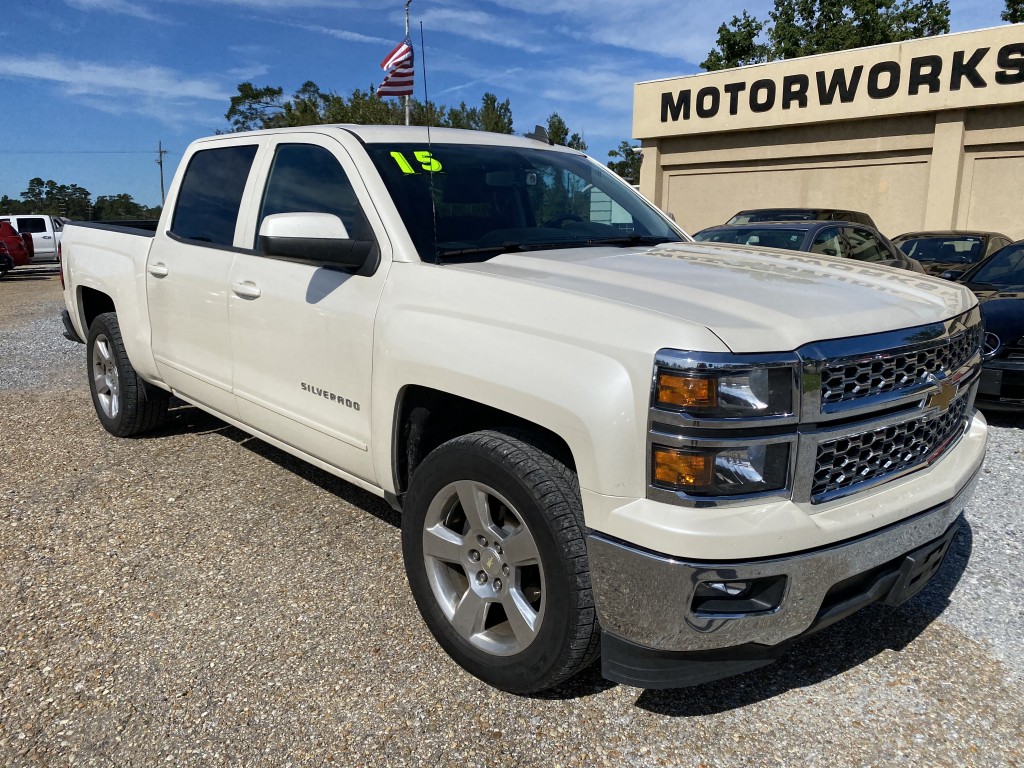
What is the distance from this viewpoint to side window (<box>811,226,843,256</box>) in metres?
8.73

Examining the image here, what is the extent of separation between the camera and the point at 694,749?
241 centimetres

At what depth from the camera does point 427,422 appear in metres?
2.90

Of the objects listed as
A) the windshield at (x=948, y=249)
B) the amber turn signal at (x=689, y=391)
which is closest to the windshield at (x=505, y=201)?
the amber turn signal at (x=689, y=391)

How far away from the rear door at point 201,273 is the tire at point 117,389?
0.63m

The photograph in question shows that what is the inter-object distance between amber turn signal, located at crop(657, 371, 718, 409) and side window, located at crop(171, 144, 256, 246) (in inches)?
107

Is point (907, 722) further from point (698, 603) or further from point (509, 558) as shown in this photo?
point (509, 558)

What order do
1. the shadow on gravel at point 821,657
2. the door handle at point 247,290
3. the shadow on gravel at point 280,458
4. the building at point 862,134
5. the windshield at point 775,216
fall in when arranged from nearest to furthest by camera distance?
the shadow on gravel at point 821,657
the door handle at point 247,290
the shadow on gravel at point 280,458
the windshield at point 775,216
the building at point 862,134

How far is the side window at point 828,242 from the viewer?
8734 mm

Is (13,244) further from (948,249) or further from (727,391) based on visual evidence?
(727,391)

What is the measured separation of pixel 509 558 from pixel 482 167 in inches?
74.1

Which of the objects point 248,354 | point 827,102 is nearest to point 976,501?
point 248,354

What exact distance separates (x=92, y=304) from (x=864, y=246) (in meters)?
7.98

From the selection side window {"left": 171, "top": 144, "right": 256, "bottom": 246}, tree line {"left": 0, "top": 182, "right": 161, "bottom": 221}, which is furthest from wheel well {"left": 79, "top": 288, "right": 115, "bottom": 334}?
tree line {"left": 0, "top": 182, "right": 161, "bottom": 221}

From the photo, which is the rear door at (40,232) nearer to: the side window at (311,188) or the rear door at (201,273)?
Answer: the rear door at (201,273)
